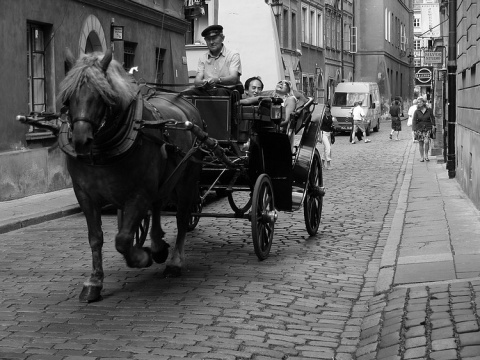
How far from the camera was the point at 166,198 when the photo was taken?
27.8 ft

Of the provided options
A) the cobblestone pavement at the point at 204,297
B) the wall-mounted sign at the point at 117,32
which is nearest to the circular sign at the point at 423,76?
the wall-mounted sign at the point at 117,32

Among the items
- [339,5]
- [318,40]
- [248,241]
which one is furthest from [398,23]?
[248,241]

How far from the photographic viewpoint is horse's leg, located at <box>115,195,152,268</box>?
24.5 ft

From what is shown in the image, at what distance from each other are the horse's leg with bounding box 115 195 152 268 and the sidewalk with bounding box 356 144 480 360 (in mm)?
1875

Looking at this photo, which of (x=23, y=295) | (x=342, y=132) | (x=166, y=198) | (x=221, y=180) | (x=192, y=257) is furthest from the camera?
(x=342, y=132)

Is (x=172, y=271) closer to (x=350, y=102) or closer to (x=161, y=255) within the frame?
(x=161, y=255)

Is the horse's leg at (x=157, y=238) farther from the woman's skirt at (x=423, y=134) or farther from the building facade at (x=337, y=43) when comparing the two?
the building facade at (x=337, y=43)

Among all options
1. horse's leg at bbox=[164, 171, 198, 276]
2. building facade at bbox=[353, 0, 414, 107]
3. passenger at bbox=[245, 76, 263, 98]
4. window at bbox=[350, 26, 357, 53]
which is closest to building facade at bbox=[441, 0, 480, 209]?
passenger at bbox=[245, 76, 263, 98]

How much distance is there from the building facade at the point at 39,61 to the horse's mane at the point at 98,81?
6.31 meters

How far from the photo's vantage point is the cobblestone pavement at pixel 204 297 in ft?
20.3

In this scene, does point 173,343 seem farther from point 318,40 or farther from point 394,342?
point 318,40

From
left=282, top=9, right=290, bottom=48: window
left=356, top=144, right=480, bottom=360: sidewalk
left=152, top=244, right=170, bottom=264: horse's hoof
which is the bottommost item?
left=356, top=144, right=480, bottom=360: sidewalk

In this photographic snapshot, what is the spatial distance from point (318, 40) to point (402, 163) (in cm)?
3387

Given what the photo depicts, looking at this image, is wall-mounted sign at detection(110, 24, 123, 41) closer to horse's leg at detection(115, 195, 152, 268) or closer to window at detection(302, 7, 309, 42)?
horse's leg at detection(115, 195, 152, 268)
